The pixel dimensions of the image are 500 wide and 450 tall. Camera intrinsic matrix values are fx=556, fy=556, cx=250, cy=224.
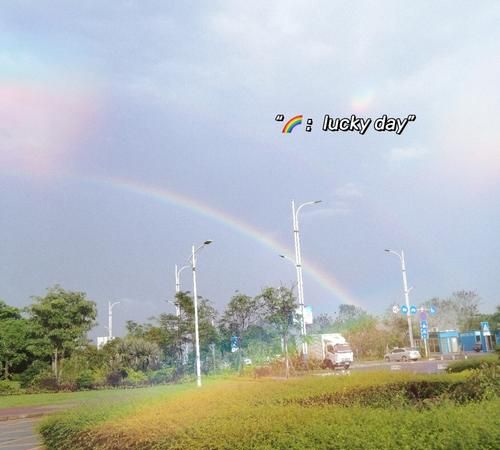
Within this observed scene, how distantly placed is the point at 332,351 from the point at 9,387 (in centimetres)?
2486

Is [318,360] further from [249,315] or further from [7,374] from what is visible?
[7,374]

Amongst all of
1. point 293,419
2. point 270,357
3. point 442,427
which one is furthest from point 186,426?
point 270,357

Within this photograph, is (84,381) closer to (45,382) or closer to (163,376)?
(45,382)

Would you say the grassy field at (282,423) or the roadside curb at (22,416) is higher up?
the grassy field at (282,423)

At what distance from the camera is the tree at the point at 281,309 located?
38938mm

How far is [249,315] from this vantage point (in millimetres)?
40531

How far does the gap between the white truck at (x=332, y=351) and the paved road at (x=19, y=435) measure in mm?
23764

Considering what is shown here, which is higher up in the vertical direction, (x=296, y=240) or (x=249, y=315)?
(x=296, y=240)

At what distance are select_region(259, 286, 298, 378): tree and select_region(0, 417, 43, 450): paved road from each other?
1903cm

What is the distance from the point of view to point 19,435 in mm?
17344

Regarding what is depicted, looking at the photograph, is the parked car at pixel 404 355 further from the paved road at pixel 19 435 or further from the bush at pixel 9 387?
the paved road at pixel 19 435

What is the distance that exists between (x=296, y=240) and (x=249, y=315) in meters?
7.14

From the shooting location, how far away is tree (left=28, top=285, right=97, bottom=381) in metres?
44.3

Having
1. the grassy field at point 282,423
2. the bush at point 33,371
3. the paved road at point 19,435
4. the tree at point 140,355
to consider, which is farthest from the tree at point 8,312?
the grassy field at point 282,423
